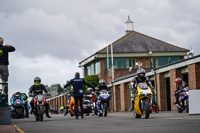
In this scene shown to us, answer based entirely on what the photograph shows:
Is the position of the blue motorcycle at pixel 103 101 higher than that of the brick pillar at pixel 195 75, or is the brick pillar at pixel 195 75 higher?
the brick pillar at pixel 195 75

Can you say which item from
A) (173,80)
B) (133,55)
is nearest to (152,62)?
(133,55)

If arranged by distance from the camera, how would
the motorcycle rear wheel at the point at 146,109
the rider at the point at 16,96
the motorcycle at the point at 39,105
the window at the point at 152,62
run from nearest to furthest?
the motorcycle rear wheel at the point at 146,109
the motorcycle at the point at 39,105
the rider at the point at 16,96
the window at the point at 152,62

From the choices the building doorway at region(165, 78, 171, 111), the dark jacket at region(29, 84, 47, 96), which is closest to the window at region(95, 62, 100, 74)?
the building doorway at region(165, 78, 171, 111)

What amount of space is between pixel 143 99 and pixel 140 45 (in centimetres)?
5773

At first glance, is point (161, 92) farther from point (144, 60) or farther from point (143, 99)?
point (144, 60)

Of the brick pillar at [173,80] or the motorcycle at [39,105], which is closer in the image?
the motorcycle at [39,105]

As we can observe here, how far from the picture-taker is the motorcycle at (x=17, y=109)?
2891 cm

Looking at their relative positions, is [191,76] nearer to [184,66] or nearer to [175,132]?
[184,66]

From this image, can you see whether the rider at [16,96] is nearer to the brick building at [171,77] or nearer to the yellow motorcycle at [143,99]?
the brick building at [171,77]

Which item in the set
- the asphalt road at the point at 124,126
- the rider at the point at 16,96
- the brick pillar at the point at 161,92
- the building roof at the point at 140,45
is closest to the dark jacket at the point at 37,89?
the asphalt road at the point at 124,126

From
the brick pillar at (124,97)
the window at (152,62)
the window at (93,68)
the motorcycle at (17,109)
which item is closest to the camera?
the motorcycle at (17,109)

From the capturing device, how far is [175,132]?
965cm

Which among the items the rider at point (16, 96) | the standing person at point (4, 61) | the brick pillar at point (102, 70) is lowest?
the rider at point (16, 96)

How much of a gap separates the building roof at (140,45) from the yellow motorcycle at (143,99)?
54298mm
